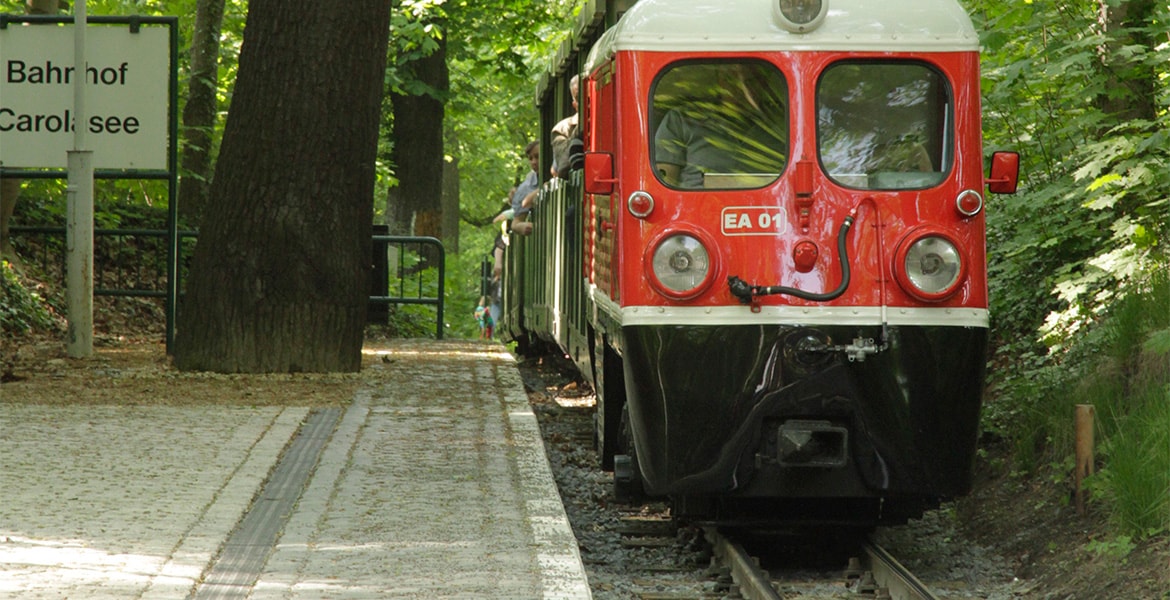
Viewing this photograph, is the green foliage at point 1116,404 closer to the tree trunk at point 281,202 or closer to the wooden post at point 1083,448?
the wooden post at point 1083,448

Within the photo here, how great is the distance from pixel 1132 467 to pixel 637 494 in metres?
2.32

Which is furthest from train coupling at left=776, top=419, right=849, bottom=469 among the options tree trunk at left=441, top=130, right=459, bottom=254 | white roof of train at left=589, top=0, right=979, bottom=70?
tree trunk at left=441, top=130, right=459, bottom=254

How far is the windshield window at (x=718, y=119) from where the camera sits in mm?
7203

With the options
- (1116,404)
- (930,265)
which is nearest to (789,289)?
(930,265)

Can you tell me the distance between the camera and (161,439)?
9.38 metres

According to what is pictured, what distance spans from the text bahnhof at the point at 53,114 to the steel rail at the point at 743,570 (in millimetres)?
7714

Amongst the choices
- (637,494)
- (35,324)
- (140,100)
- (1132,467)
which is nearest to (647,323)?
(637,494)

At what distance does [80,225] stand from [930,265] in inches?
322

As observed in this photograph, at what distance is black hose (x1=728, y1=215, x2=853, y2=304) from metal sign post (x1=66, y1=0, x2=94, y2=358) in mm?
7540

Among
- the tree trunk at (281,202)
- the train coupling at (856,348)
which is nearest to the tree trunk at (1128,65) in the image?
the train coupling at (856,348)

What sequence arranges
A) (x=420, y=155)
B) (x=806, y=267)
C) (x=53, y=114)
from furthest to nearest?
(x=420, y=155) → (x=53, y=114) → (x=806, y=267)

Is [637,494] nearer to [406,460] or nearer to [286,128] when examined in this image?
[406,460]

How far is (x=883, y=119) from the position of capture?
7.22 meters

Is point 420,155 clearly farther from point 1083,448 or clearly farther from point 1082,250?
point 1083,448
